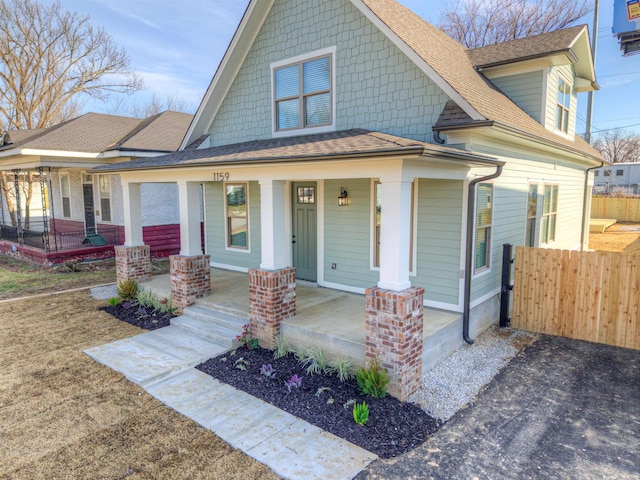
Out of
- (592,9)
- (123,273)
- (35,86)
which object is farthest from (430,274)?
(35,86)

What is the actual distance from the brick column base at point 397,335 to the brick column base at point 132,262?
6432mm

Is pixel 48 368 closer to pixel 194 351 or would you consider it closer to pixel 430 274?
pixel 194 351

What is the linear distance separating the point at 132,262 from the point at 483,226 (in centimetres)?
767

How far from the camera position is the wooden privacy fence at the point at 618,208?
26.0 meters

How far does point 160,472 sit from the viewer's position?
12.3 ft

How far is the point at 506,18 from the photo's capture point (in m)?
21.8

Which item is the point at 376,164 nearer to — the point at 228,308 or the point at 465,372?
the point at 465,372

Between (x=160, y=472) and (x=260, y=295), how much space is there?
3.05 metres

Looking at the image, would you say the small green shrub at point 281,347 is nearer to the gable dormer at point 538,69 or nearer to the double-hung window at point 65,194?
the gable dormer at point 538,69

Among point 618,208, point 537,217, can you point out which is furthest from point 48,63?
point 618,208

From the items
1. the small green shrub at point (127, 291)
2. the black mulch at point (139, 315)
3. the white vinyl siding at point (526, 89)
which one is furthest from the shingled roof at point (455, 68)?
the small green shrub at point (127, 291)

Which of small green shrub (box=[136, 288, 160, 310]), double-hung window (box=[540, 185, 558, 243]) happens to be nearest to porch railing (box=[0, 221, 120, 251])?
small green shrub (box=[136, 288, 160, 310])

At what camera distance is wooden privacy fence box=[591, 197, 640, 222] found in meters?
26.0

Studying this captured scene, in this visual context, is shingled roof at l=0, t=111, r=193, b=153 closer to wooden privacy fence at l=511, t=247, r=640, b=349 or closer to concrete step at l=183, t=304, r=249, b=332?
concrete step at l=183, t=304, r=249, b=332
